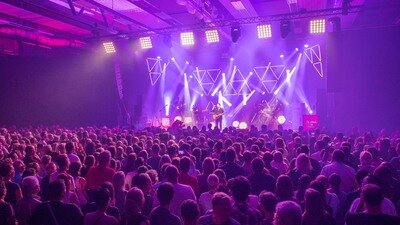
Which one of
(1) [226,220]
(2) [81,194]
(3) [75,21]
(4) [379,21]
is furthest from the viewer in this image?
(4) [379,21]

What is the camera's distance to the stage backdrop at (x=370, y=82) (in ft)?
54.4

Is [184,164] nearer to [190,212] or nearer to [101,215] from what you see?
[101,215]

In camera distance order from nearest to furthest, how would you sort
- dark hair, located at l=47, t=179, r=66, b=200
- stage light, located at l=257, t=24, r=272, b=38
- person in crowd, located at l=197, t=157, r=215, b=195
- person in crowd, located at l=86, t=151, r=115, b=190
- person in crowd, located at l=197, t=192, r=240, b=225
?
person in crowd, located at l=197, t=192, r=240, b=225
dark hair, located at l=47, t=179, r=66, b=200
person in crowd, located at l=197, t=157, r=215, b=195
person in crowd, located at l=86, t=151, r=115, b=190
stage light, located at l=257, t=24, r=272, b=38

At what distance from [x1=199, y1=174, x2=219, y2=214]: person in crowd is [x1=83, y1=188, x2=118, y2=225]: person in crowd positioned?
1326mm

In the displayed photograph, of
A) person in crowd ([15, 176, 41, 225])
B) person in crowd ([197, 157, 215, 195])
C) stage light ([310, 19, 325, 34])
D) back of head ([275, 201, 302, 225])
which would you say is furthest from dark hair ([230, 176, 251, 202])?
stage light ([310, 19, 325, 34])

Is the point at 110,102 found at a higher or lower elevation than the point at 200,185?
higher

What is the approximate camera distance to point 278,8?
15305mm

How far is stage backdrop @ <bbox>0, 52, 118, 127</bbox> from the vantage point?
19.6m

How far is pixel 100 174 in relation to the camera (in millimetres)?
5574

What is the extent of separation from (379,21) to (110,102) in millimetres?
13973

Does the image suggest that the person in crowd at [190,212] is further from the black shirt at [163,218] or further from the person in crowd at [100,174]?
the person in crowd at [100,174]

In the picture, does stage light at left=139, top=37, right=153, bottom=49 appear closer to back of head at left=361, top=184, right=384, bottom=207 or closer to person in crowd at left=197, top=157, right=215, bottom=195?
person in crowd at left=197, top=157, right=215, bottom=195

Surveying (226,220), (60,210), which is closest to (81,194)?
(60,210)

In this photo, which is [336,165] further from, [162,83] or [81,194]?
[162,83]
